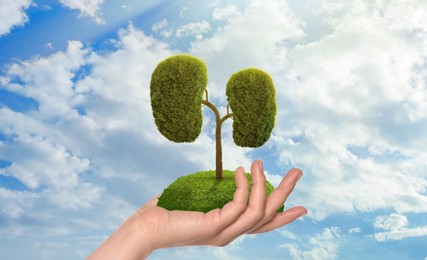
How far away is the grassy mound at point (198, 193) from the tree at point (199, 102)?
21cm

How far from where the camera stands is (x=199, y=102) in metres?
5.50

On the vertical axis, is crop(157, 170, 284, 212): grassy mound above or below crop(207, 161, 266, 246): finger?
above

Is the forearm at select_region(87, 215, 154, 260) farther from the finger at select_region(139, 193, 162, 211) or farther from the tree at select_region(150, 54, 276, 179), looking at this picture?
the tree at select_region(150, 54, 276, 179)

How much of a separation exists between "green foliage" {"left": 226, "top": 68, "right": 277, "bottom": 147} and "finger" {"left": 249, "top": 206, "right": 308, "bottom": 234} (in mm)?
910

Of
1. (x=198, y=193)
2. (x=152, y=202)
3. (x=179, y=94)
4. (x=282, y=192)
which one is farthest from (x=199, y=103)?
(x=282, y=192)

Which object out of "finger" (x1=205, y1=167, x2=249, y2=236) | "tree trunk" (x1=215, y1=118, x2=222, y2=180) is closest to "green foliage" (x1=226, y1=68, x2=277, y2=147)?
"tree trunk" (x1=215, y1=118, x2=222, y2=180)

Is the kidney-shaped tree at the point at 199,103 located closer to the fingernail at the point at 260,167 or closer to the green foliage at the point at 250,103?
the green foliage at the point at 250,103

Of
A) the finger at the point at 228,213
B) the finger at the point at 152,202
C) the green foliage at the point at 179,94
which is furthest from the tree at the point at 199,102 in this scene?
the finger at the point at 228,213

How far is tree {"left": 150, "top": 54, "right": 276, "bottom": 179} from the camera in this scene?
538cm

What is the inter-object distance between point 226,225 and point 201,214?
231mm

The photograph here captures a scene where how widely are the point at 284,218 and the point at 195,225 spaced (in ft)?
3.24

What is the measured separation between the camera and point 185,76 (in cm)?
536

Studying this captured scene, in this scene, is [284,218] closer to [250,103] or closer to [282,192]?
[282,192]

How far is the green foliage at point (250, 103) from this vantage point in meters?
5.53
